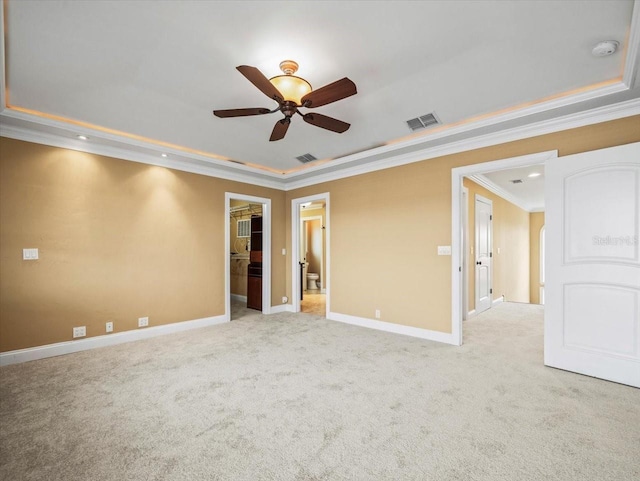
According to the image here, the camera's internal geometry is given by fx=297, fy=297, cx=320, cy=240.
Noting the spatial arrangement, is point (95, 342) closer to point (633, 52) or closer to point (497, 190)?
point (633, 52)

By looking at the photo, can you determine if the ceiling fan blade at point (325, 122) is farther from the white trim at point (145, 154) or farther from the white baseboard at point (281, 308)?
the white baseboard at point (281, 308)

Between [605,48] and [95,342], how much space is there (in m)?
5.88

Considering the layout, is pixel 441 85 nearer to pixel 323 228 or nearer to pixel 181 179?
pixel 181 179

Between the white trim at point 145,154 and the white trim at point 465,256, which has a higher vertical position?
the white trim at point 145,154

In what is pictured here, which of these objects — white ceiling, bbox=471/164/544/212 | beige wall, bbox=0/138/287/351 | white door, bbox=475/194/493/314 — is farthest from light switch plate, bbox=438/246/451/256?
A: beige wall, bbox=0/138/287/351

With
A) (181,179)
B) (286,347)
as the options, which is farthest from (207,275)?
(286,347)

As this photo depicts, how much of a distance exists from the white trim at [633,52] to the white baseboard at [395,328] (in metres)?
3.04

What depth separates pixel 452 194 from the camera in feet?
12.9

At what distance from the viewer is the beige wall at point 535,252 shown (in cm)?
924

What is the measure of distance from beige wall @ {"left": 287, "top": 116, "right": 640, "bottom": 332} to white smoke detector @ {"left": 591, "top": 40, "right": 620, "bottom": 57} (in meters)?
1.00

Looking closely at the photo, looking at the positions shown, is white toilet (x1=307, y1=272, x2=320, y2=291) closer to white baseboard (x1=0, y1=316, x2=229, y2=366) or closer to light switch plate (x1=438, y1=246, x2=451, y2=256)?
white baseboard (x1=0, y1=316, x2=229, y2=366)

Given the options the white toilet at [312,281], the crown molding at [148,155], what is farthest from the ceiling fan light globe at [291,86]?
the white toilet at [312,281]

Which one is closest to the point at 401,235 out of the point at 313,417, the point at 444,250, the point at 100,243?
the point at 444,250

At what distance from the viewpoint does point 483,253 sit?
6016 mm
